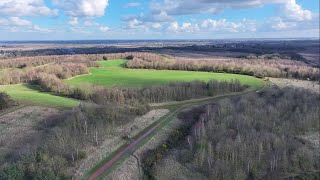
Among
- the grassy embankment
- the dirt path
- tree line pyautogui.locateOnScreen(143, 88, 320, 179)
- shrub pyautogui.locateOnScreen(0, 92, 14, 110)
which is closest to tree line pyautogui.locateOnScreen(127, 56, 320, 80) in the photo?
the grassy embankment

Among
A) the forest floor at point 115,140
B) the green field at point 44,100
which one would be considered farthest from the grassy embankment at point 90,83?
the forest floor at point 115,140

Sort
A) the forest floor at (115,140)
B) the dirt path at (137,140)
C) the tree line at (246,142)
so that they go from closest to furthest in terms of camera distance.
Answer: the dirt path at (137,140) < the forest floor at (115,140) < the tree line at (246,142)

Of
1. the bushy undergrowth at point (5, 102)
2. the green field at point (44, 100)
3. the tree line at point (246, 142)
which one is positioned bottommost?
the tree line at point (246, 142)

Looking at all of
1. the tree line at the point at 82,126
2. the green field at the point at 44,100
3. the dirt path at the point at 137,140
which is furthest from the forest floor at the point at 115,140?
the green field at the point at 44,100

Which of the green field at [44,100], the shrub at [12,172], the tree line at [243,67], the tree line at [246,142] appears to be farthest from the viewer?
the tree line at [243,67]

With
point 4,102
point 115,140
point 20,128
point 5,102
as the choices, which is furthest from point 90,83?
point 115,140

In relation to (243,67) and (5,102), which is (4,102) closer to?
(5,102)

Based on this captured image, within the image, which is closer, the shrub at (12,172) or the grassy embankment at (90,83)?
the shrub at (12,172)

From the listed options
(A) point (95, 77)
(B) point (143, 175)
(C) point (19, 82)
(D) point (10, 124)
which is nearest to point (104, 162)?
(B) point (143, 175)

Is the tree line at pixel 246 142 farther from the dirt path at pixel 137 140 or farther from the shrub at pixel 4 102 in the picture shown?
the shrub at pixel 4 102

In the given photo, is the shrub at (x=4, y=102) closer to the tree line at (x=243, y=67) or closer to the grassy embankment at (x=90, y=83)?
the grassy embankment at (x=90, y=83)

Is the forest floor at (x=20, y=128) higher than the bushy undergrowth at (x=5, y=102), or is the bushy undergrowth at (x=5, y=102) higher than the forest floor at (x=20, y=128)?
the bushy undergrowth at (x=5, y=102)
